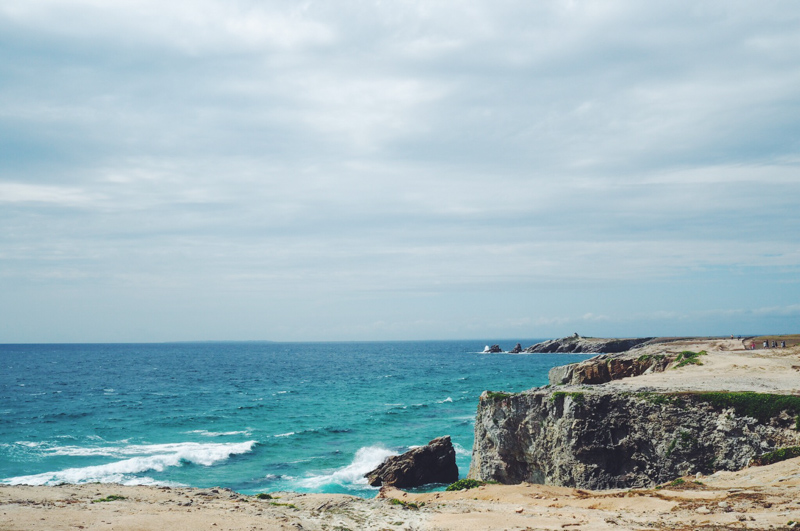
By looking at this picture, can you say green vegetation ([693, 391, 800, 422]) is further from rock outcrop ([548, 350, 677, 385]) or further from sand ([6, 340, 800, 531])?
rock outcrop ([548, 350, 677, 385])

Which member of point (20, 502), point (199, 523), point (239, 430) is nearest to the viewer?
point (199, 523)

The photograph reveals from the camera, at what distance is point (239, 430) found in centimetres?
4841

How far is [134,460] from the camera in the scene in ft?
120

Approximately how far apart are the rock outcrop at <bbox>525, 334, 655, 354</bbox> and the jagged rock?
131318 mm

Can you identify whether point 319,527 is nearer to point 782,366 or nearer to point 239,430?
point 782,366

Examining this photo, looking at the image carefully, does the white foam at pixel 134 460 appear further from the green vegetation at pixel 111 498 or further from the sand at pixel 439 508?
the green vegetation at pixel 111 498

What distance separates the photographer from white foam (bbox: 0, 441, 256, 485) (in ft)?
106

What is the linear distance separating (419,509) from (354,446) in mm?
28308

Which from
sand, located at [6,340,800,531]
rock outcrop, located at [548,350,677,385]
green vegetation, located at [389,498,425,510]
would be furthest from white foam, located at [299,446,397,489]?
green vegetation, located at [389,498,425,510]

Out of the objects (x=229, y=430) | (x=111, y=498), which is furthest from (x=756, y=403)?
(x=229, y=430)

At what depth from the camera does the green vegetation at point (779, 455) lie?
16281 mm

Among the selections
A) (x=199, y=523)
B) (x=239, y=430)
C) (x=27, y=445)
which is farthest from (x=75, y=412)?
(x=199, y=523)

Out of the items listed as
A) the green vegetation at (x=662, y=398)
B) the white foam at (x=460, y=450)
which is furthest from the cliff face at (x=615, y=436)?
A: the white foam at (x=460, y=450)

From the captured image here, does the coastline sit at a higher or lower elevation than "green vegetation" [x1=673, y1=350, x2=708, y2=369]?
lower
